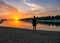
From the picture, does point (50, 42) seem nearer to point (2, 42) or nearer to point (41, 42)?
point (41, 42)

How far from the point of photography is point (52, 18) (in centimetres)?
8744

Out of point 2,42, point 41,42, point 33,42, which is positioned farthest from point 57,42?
point 2,42

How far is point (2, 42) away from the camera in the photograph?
28.1ft

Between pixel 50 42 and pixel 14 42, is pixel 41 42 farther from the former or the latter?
pixel 14 42

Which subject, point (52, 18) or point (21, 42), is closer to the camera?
point (21, 42)

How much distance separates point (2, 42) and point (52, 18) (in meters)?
80.9

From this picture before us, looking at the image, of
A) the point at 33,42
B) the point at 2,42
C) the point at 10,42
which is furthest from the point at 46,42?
the point at 2,42

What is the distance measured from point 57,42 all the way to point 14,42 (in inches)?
118

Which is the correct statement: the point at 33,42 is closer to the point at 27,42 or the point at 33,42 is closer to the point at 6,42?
the point at 27,42

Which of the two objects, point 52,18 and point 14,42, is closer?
point 14,42

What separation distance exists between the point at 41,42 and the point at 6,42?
7.97 feet

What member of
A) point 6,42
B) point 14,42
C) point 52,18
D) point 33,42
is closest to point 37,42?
point 33,42

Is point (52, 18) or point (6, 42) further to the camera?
point (52, 18)

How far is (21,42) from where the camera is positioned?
852cm
